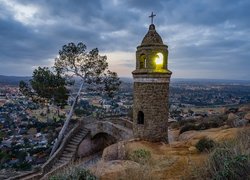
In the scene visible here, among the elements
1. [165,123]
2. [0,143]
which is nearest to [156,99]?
[165,123]

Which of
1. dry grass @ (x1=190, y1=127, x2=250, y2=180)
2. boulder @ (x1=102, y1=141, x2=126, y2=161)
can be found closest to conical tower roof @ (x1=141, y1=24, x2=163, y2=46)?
boulder @ (x1=102, y1=141, x2=126, y2=161)

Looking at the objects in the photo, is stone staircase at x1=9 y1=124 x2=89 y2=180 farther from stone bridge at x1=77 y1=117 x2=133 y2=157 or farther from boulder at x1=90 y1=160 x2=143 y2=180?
boulder at x1=90 y1=160 x2=143 y2=180

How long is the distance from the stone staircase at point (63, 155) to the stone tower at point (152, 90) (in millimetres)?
5797

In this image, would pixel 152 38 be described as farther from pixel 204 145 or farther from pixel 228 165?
pixel 228 165

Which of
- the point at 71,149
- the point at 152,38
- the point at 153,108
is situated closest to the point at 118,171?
the point at 153,108

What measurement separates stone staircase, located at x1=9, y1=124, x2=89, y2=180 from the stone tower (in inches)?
228

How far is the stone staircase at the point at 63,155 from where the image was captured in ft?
54.0

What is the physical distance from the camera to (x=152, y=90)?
14805mm

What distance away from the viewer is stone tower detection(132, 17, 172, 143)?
48.6ft

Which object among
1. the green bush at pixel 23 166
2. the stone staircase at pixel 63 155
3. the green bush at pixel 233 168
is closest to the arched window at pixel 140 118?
the stone staircase at pixel 63 155

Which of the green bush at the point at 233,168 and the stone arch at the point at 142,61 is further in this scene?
the stone arch at the point at 142,61

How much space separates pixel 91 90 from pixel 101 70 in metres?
1.87

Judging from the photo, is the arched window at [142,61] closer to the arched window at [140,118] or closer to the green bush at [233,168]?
the arched window at [140,118]

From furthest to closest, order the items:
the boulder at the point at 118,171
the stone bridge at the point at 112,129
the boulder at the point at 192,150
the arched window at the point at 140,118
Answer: the stone bridge at the point at 112,129, the arched window at the point at 140,118, the boulder at the point at 192,150, the boulder at the point at 118,171
